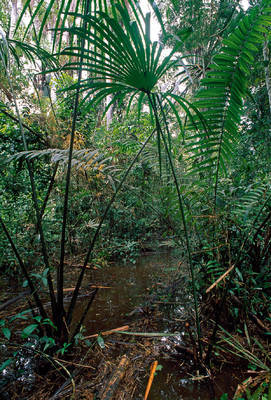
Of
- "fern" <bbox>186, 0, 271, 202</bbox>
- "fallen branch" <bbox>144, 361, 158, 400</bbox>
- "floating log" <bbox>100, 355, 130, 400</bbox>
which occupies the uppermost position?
"fern" <bbox>186, 0, 271, 202</bbox>

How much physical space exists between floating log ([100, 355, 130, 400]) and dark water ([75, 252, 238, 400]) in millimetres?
115

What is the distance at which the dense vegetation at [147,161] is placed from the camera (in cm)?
98

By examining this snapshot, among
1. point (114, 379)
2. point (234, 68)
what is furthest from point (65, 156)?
point (114, 379)

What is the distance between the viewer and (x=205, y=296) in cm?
158

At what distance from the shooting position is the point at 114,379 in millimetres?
1083

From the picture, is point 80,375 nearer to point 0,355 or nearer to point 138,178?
point 0,355

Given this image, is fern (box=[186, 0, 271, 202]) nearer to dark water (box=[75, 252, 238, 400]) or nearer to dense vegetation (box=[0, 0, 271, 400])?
dense vegetation (box=[0, 0, 271, 400])

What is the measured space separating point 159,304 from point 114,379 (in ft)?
3.22

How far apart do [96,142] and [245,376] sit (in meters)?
3.50

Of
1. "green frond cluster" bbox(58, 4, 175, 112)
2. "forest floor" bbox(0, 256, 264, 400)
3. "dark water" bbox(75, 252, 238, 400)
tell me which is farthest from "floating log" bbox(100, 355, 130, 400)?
"green frond cluster" bbox(58, 4, 175, 112)

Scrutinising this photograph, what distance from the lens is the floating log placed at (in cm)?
99

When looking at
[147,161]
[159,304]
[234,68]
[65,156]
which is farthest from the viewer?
[147,161]

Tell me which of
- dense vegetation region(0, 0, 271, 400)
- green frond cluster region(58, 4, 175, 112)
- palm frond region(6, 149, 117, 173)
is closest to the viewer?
green frond cluster region(58, 4, 175, 112)

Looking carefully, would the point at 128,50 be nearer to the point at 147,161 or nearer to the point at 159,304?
the point at 147,161
